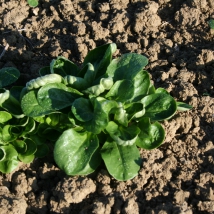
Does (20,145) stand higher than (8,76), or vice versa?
(8,76)

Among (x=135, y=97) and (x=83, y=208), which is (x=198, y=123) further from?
(x=83, y=208)

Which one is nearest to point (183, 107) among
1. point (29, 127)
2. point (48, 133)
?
point (48, 133)

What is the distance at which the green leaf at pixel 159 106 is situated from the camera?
11.0ft

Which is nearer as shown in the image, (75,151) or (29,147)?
(75,151)

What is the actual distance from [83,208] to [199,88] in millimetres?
1530

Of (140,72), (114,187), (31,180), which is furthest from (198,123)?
(31,180)

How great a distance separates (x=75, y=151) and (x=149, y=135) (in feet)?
1.92

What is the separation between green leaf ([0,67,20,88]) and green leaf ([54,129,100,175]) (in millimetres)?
750

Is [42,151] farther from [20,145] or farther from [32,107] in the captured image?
[32,107]

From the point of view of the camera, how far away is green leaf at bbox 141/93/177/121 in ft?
11.0

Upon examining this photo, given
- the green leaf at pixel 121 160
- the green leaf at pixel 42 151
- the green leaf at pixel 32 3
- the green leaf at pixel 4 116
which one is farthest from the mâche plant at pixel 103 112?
the green leaf at pixel 32 3

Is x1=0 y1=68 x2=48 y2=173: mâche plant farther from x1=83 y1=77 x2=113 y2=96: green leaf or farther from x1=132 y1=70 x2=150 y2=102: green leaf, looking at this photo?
x1=132 y1=70 x2=150 y2=102: green leaf

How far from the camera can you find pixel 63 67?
3.56 metres

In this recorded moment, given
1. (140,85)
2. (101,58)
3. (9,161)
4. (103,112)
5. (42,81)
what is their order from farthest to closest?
(101,58), (140,85), (9,161), (42,81), (103,112)
